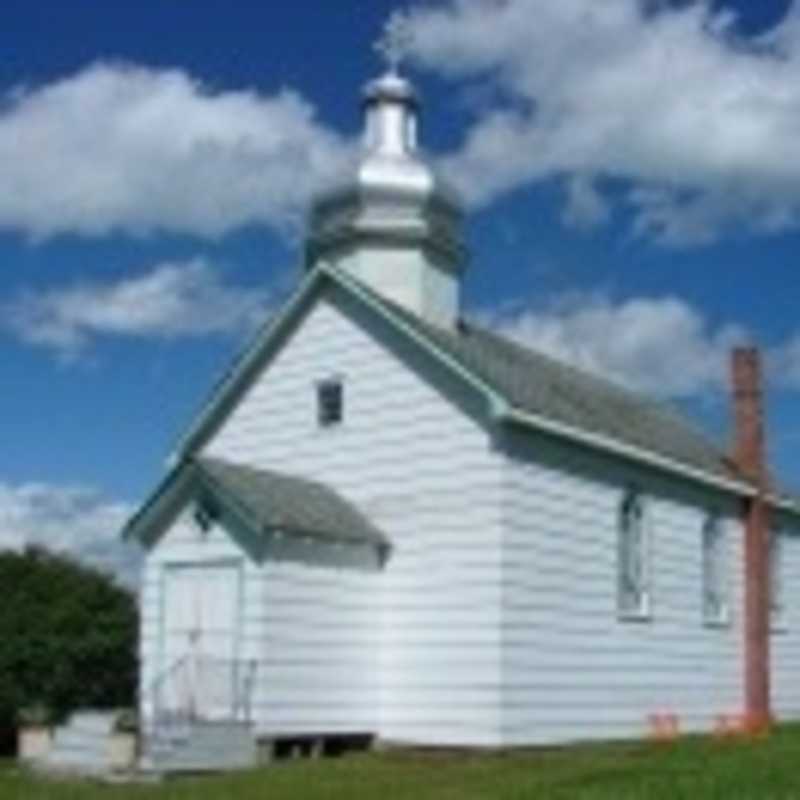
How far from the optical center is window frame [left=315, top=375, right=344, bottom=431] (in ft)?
92.7

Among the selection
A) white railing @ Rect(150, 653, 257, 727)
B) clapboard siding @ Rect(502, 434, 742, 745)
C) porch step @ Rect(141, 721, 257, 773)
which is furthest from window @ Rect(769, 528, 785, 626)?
porch step @ Rect(141, 721, 257, 773)

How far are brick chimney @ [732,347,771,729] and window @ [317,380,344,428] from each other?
353 inches

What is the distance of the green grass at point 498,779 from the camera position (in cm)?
1909

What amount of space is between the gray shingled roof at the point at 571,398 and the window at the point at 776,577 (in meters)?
2.12

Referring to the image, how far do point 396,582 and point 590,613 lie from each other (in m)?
3.10

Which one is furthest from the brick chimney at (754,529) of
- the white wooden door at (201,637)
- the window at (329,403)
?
the white wooden door at (201,637)

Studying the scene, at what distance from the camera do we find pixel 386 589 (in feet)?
88.2

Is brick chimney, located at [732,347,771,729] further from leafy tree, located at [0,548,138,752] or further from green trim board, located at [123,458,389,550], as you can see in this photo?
leafy tree, located at [0,548,138,752]

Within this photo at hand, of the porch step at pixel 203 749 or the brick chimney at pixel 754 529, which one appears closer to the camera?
the porch step at pixel 203 749

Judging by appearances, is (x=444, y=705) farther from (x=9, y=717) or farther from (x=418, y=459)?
(x=9, y=717)

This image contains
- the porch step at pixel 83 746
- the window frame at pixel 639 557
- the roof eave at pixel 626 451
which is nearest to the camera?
the porch step at pixel 83 746

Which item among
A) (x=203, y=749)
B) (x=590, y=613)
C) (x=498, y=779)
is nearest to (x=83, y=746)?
(x=203, y=749)

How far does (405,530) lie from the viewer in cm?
2691

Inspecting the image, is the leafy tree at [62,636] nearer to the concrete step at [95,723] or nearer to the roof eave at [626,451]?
the concrete step at [95,723]
